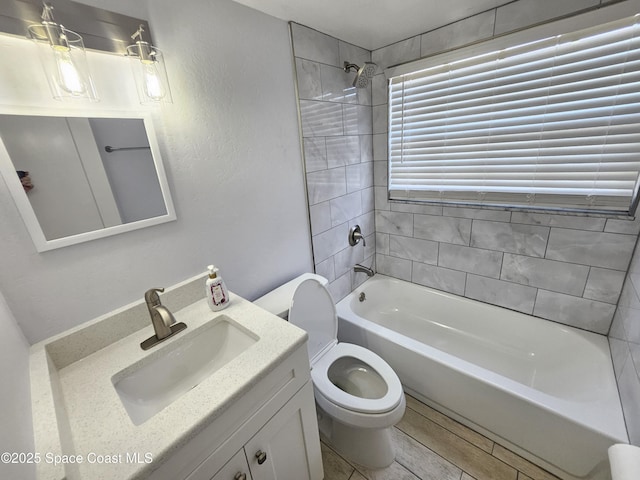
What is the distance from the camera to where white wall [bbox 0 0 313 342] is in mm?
820

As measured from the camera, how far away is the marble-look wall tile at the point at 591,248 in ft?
4.51

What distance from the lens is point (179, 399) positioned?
2.46 ft

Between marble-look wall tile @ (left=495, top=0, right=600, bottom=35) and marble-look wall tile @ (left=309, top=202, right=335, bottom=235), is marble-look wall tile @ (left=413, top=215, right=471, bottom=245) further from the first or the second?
marble-look wall tile @ (left=495, top=0, right=600, bottom=35)

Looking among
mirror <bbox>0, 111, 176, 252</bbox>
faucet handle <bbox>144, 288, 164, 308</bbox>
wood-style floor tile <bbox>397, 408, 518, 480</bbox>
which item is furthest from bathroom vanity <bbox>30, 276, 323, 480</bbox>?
wood-style floor tile <bbox>397, 408, 518, 480</bbox>

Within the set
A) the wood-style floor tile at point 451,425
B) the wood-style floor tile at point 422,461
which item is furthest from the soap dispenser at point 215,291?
the wood-style floor tile at point 451,425

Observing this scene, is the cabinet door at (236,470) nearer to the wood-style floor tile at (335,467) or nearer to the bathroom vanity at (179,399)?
the bathroom vanity at (179,399)

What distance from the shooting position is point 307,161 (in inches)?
62.6

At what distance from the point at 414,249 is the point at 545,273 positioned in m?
0.82

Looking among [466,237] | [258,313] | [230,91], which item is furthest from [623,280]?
[230,91]

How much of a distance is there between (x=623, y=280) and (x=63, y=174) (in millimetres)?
2490

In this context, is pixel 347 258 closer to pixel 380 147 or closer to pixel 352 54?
pixel 380 147

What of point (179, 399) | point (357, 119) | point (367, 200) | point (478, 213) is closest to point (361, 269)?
point (367, 200)

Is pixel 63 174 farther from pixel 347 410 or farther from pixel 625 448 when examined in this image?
pixel 625 448

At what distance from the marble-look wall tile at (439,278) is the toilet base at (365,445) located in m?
1.13
